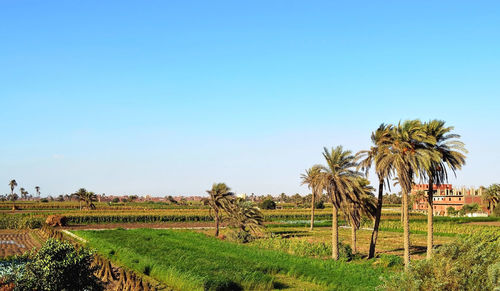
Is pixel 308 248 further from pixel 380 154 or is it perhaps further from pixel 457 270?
pixel 457 270

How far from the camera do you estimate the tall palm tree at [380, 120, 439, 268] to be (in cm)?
3088

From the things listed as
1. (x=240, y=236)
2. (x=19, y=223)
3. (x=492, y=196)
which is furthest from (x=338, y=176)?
(x=492, y=196)

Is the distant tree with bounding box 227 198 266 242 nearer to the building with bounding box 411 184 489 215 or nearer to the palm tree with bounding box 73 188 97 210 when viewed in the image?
the palm tree with bounding box 73 188 97 210

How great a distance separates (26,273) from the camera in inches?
619

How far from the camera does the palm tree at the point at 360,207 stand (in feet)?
127

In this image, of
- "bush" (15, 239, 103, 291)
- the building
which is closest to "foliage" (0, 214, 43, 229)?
"bush" (15, 239, 103, 291)

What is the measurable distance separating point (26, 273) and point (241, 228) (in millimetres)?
37771

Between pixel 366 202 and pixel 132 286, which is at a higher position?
pixel 366 202

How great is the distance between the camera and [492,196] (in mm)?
101875

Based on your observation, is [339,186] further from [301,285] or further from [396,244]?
[396,244]

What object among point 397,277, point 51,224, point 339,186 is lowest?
point 51,224

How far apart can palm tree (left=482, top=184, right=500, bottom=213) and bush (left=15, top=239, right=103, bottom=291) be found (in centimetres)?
10497

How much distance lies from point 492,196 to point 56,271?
108598mm

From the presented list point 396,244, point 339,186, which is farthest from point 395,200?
point 339,186
